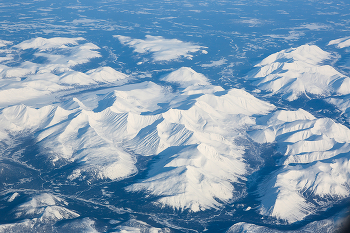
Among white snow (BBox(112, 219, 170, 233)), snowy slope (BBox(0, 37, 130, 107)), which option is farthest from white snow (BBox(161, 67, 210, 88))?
white snow (BBox(112, 219, 170, 233))

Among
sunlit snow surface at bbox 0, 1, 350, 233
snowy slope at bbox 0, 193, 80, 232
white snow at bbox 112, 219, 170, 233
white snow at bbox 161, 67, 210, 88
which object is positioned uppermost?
snowy slope at bbox 0, 193, 80, 232

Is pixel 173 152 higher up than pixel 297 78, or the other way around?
pixel 173 152

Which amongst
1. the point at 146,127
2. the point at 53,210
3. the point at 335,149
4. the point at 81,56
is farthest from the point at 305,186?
the point at 81,56

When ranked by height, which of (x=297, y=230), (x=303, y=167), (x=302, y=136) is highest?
(x=303, y=167)

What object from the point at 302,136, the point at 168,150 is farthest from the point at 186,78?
the point at 168,150

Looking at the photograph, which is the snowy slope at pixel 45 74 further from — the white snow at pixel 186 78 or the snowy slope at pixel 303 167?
the snowy slope at pixel 303 167

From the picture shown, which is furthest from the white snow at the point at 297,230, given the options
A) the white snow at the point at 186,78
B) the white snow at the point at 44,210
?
the white snow at the point at 186,78

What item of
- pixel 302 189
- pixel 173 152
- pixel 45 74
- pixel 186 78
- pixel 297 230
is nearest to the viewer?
pixel 297 230

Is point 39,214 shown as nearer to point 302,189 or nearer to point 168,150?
point 168,150

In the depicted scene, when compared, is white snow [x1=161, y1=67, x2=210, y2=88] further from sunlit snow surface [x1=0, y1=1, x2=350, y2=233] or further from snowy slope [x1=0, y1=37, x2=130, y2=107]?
snowy slope [x1=0, y1=37, x2=130, y2=107]
